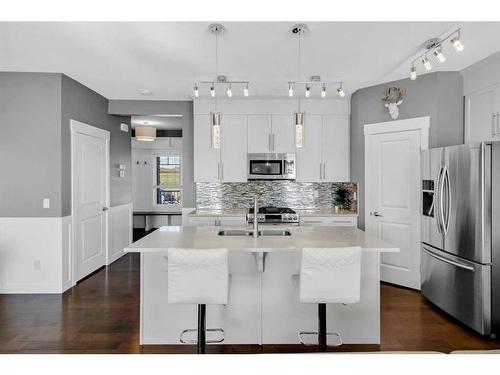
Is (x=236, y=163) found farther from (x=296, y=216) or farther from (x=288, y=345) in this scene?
(x=288, y=345)

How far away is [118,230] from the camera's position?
5.46 meters

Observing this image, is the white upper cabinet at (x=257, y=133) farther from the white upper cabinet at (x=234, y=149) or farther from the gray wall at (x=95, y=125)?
the gray wall at (x=95, y=125)

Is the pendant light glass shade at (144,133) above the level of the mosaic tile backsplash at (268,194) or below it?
above

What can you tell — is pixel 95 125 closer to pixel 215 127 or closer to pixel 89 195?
pixel 89 195

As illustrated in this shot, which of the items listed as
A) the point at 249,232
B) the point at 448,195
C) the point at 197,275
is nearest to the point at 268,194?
the point at 249,232

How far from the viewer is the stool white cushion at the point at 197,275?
7.04ft

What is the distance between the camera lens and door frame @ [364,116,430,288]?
3.93 meters

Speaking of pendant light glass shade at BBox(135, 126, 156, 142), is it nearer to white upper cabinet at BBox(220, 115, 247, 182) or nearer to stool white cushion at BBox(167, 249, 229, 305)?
white upper cabinet at BBox(220, 115, 247, 182)

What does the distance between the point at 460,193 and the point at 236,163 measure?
2.89 meters

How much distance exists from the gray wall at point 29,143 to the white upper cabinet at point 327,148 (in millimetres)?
3157

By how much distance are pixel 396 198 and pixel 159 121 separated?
5.16 m

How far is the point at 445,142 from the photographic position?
12.6 ft

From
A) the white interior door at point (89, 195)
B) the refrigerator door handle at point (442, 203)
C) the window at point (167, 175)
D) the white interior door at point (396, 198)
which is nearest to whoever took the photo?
the refrigerator door handle at point (442, 203)

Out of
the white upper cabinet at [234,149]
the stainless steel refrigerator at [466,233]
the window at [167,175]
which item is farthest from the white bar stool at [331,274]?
the window at [167,175]
